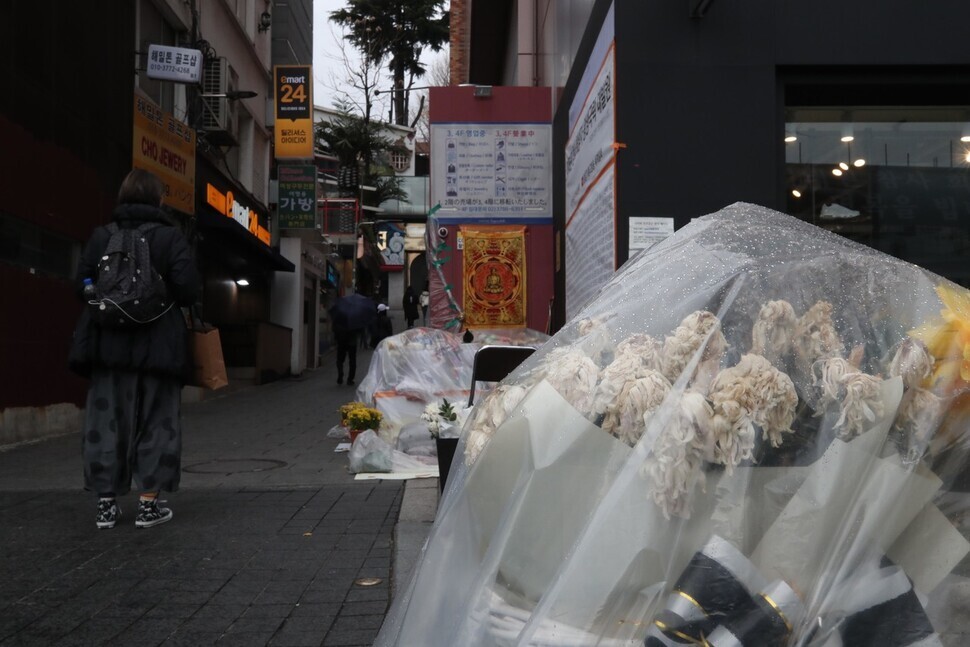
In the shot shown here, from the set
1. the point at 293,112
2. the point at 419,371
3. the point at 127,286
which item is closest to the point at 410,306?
the point at 293,112

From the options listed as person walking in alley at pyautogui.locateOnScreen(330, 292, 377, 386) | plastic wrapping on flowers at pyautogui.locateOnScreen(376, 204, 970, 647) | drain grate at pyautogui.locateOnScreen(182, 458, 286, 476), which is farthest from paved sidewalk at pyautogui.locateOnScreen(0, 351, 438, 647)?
person walking in alley at pyautogui.locateOnScreen(330, 292, 377, 386)

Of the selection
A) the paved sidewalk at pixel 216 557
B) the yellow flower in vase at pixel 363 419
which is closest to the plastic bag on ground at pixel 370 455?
the paved sidewalk at pixel 216 557

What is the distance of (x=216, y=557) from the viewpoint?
4082 millimetres

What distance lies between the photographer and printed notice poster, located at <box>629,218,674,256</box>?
4965 millimetres

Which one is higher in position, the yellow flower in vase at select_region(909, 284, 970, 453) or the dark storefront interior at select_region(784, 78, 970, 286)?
the dark storefront interior at select_region(784, 78, 970, 286)

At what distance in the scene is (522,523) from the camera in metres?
1.64

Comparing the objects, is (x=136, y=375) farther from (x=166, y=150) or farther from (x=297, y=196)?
(x=297, y=196)

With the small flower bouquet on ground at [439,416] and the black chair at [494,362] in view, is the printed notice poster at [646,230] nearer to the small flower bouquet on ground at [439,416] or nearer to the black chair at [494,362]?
the small flower bouquet on ground at [439,416]

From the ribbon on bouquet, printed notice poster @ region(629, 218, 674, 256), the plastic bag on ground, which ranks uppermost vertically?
printed notice poster @ region(629, 218, 674, 256)

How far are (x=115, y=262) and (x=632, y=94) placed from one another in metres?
3.03

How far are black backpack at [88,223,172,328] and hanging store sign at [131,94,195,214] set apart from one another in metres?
7.02

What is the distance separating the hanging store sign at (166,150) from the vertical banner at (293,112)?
6.92m

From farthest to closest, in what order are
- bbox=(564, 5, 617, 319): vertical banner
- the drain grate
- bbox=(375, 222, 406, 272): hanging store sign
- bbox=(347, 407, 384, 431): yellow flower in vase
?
bbox=(375, 222, 406, 272): hanging store sign → bbox=(347, 407, 384, 431): yellow flower in vase → the drain grate → bbox=(564, 5, 617, 319): vertical banner

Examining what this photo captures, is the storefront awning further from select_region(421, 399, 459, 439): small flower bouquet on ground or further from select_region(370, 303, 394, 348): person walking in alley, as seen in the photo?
select_region(421, 399, 459, 439): small flower bouquet on ground
